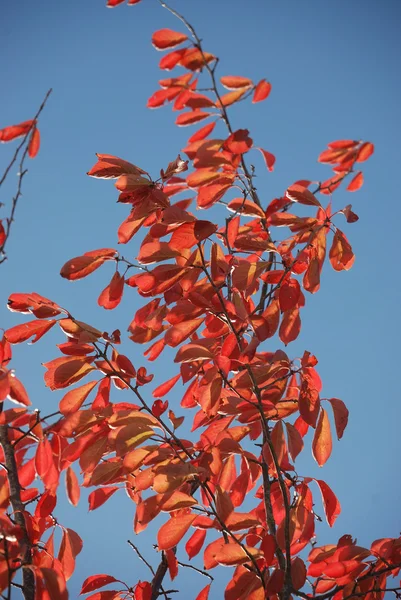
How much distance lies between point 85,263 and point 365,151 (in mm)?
649

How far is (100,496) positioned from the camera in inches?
60.2

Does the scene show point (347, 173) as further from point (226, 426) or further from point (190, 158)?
point (226, 426)

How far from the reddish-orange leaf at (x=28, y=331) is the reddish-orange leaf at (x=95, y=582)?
55cm

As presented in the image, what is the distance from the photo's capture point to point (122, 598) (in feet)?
4.94

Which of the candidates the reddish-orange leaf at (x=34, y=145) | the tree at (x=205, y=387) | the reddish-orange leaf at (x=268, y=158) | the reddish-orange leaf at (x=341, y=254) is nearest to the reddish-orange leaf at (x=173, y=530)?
the tree at (x=205, y=387)

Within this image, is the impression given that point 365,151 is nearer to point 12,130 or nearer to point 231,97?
point 231,97

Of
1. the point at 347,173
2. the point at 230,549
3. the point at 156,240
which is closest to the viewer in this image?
the point at 230,549

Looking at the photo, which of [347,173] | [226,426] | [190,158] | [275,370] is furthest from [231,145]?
[226,426]

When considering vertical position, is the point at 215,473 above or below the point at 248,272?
below

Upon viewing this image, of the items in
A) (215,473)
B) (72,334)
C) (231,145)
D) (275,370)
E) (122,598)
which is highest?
(231,145)

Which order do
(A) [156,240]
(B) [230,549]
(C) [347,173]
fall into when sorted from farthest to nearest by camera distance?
1. (A) [156,240]
2. (C) [347,173]
3. (B) [230,549]

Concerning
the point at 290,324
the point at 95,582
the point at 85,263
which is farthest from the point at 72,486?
the point at 290,324

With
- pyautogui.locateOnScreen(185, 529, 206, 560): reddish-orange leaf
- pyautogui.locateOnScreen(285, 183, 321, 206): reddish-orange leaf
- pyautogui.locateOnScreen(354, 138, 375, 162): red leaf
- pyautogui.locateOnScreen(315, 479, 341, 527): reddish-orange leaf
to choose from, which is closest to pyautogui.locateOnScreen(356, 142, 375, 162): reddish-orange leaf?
pyautogui.locateOnScreen(354, 138, 375, 162): red leaf

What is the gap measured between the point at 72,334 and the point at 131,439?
28cm
